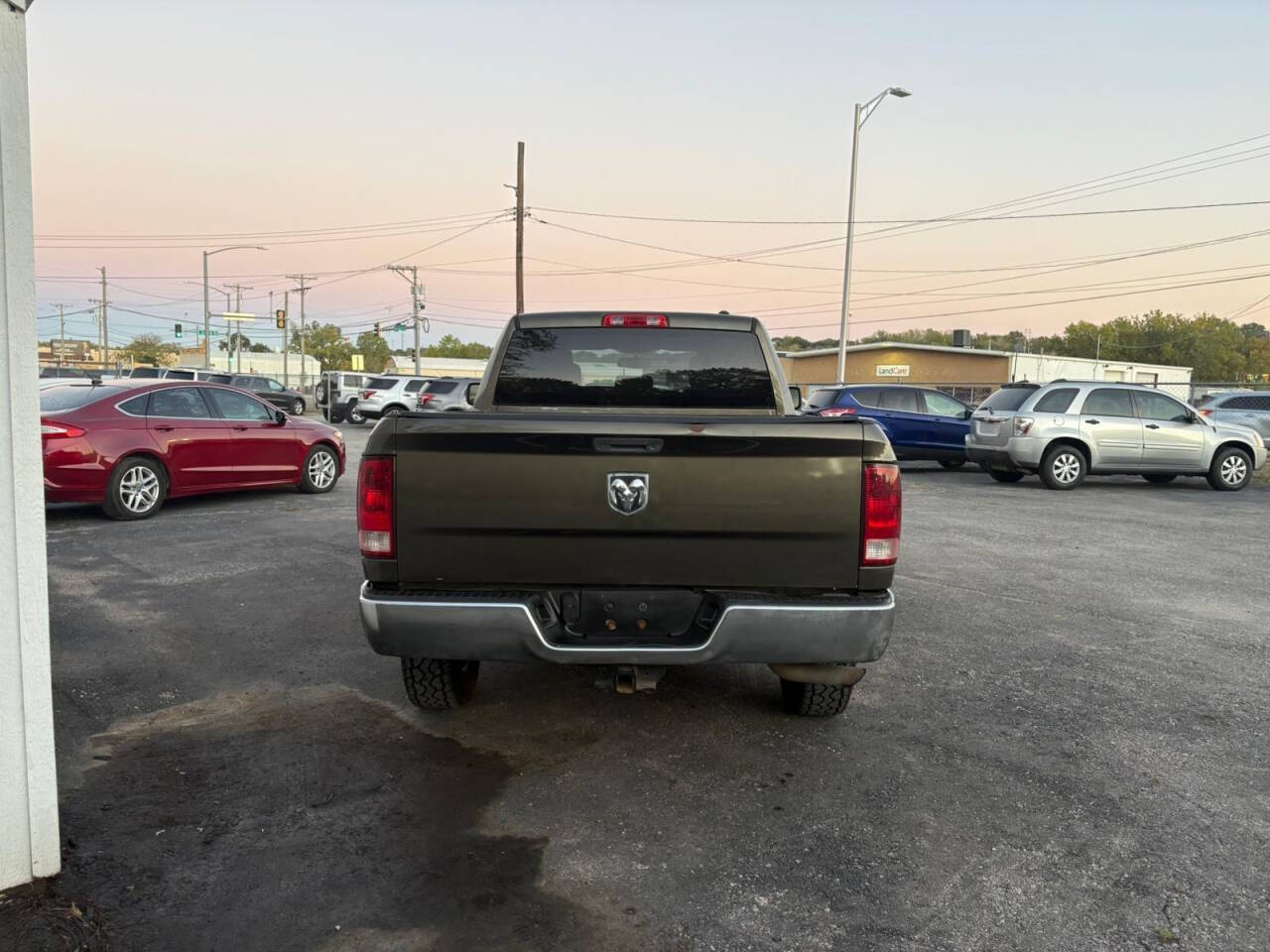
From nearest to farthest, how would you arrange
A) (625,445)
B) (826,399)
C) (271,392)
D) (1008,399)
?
(625,445) → (1008,399) → (826,399) → (271,392)

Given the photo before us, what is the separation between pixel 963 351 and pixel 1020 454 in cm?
4697

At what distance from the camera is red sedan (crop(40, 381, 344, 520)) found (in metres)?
9.23

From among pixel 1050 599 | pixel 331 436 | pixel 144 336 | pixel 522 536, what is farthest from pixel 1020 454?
pixel 144 336

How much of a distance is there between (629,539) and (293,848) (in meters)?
1.62

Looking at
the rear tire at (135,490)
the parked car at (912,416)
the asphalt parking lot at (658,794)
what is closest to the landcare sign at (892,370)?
the parked car at (912,416)

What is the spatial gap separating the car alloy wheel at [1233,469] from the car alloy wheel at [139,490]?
16.4 metres

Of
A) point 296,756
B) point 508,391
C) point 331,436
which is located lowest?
point 296,756

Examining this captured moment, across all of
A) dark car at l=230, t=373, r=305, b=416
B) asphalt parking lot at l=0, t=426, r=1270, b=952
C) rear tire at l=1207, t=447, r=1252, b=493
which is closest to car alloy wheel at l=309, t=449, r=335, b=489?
asphalt parking lot at l=0, t=426, r=1270, b=952

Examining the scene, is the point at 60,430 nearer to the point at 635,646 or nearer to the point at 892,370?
the point at 635,646

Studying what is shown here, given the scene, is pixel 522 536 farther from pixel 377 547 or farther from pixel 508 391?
pixel 508 391

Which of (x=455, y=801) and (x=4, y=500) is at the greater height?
(x=4, y=500)

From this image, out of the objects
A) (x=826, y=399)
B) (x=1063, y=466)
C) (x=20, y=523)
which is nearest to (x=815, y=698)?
(x=20, y=523)

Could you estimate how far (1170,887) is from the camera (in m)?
2.90

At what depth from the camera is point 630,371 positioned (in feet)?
16.0
